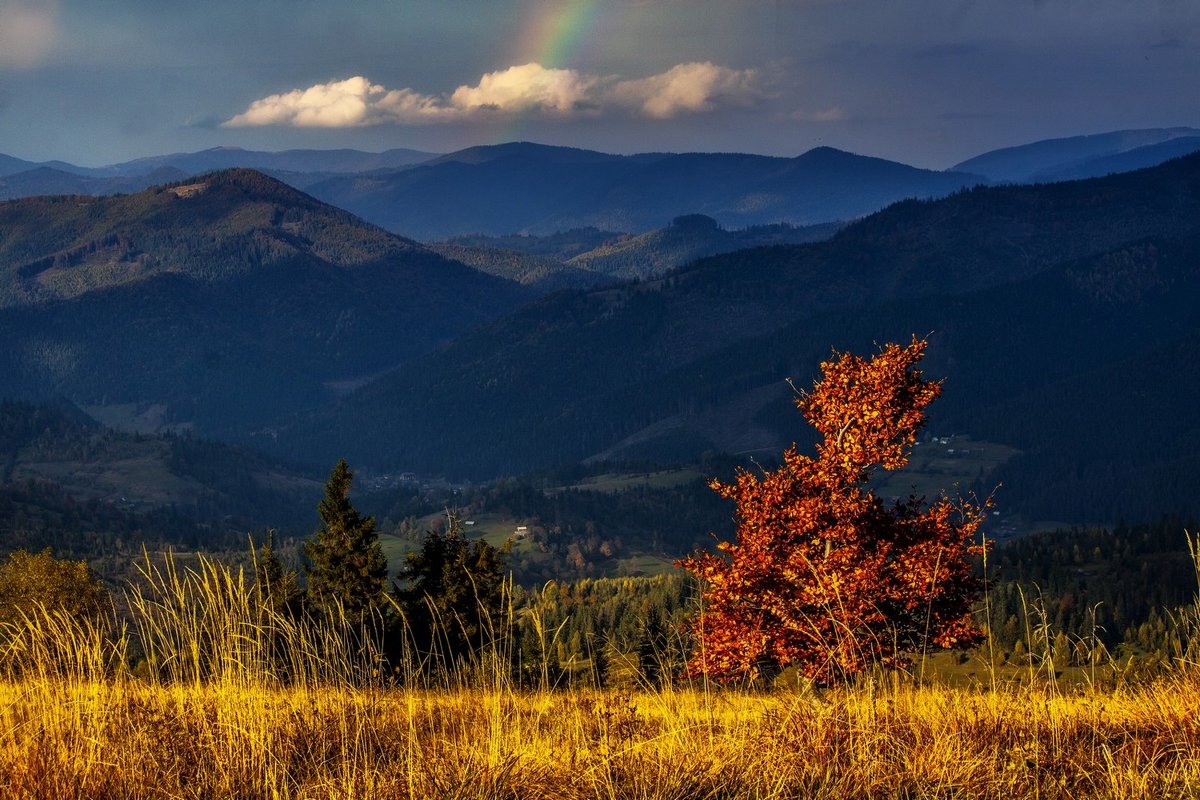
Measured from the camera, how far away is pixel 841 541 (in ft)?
72.2

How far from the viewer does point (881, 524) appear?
23.2 m

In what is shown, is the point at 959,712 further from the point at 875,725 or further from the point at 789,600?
the point at 789,600

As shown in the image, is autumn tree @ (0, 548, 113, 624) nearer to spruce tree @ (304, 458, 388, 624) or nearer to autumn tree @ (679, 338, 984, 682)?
spruce tree @ (304, 458, 388, 624)

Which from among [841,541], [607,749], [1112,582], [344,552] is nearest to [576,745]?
[607,749]

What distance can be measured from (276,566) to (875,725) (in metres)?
45.9

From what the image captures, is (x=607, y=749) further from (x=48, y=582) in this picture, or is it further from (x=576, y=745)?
(x=48, y=582)

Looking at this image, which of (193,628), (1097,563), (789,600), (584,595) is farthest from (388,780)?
(1097,563)

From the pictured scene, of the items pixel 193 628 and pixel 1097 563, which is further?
pixel 1097 563

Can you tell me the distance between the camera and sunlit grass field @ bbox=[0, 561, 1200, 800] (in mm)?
9203

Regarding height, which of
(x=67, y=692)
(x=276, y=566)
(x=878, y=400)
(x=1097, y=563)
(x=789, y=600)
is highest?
(x=878, y=400)

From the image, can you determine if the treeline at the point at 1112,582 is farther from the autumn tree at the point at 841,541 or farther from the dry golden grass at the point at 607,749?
the dry golden grass at the point at 607,749

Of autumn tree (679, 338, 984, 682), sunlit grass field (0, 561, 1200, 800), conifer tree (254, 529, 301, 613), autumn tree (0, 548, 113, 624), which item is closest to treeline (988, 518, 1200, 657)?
autumn tree (0, 548, 113, 624)

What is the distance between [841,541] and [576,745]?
12133 millimetres

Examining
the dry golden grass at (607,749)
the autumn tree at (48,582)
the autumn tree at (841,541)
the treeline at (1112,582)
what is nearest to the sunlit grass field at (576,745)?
the dry golden grass at (607,749)
